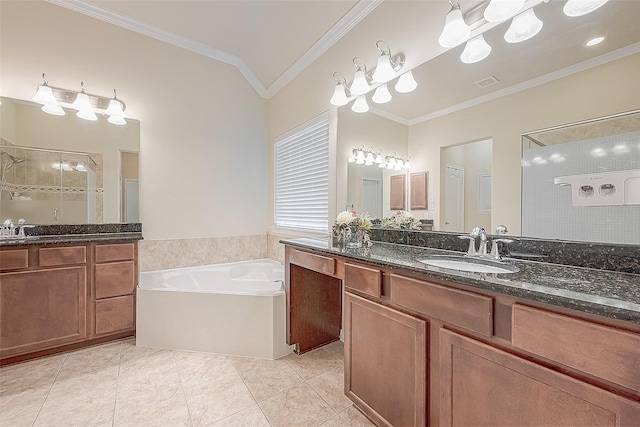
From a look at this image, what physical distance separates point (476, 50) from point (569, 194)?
0.89 meters

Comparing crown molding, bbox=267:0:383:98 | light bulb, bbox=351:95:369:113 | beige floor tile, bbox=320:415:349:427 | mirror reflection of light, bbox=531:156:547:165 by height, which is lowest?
beige floor tile, bbox=320:415:349:427

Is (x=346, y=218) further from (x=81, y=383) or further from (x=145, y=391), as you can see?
(x=81, y=383)

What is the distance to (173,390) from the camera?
1742mm

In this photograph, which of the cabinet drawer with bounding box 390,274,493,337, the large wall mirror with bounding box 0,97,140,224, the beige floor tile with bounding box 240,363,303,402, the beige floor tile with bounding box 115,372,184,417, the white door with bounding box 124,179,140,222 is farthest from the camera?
the white door with bounding box 124,179,140,222

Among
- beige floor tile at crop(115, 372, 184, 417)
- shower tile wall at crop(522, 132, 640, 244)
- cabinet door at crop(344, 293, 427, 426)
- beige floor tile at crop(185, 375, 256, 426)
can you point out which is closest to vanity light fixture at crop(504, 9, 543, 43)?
shower tile wall at crop(522, 132, 640, 244)

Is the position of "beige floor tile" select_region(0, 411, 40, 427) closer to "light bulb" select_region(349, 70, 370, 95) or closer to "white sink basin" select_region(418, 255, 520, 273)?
"white sink basin" select_region(418, 255, 520, 273)

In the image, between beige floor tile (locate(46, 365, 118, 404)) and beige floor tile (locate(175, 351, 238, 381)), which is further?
beige floor tile (locate(175, 351, 238, 381))

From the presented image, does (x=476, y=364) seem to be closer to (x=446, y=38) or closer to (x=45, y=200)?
(x=446, y=38)

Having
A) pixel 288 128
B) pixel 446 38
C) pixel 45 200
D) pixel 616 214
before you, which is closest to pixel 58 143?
pixel 45 200

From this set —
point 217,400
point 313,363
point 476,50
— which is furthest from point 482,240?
point 217,400

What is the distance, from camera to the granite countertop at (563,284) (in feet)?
2.24

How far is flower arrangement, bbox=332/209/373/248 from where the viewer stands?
1.84 meters

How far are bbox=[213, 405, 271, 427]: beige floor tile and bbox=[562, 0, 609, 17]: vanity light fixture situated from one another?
2.43 meters

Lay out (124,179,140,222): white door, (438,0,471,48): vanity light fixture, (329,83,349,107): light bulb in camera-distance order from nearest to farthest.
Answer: (438,0,471,48): vanity light fixture, (329,83,349,107): light bulb, (124,179,140,222): white door
